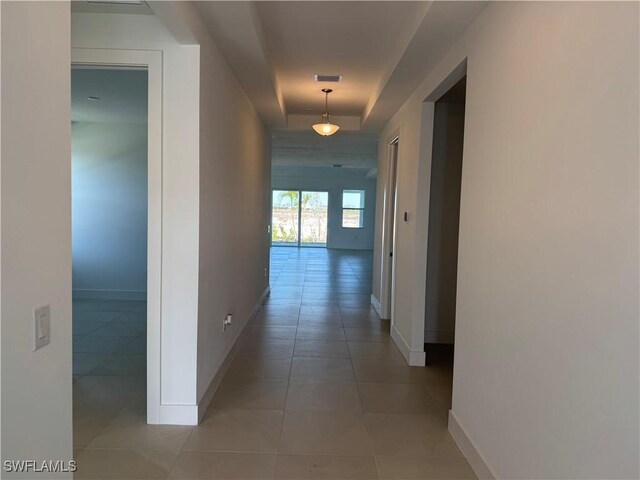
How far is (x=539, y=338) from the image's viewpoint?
1.71m

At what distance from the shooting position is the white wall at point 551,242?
1.26 meters

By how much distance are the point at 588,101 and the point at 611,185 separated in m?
0.31

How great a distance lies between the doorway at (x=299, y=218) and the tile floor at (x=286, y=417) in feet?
36.5

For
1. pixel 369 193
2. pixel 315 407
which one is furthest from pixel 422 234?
pixel 369 193

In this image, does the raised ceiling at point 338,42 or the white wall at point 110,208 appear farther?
the white wall at point 110,208

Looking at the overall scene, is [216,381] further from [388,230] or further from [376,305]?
[376,305]

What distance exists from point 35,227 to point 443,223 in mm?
4160

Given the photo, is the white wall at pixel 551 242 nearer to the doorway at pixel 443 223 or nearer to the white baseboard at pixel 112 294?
the doorway at pixel 443 223

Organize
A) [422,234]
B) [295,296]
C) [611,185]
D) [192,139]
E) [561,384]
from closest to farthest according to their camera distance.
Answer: [611,185] < [561,384] < [192,139] < [422,234] < [295,296]

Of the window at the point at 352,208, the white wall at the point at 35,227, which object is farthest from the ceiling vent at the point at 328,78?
the window at the point at 352,208

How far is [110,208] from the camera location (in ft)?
21.2

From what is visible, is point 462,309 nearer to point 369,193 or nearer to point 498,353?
point 498,353

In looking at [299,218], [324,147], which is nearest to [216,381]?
[324,147]

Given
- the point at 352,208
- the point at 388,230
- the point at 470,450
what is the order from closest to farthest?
1. the point at 470,450
2. the point at 388,230
3. the point at 352,208
